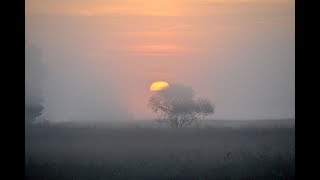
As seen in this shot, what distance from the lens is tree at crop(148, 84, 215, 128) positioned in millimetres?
13719

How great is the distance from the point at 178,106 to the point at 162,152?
9.70 feet

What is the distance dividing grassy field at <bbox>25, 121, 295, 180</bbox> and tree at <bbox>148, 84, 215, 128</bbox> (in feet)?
0.99

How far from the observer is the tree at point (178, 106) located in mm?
13719

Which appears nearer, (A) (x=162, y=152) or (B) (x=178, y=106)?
(A) (x=162, y=152)

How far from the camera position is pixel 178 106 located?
1614 cm

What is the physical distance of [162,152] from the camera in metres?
13.4

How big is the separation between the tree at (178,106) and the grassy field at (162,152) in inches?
11.9

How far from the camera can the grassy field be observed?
37.8ft
